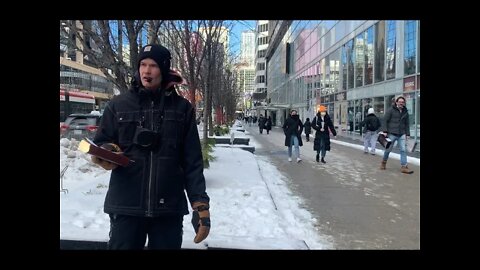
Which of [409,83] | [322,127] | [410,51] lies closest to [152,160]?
[322,127]

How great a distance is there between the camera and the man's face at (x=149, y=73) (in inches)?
100

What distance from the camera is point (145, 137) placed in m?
2.47

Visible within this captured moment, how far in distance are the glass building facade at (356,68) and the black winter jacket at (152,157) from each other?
9059 mm

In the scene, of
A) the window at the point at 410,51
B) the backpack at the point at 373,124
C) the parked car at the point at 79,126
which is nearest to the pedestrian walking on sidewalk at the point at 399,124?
the backpack at the point at 373,124

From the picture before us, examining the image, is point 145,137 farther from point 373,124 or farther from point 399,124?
point 373,124

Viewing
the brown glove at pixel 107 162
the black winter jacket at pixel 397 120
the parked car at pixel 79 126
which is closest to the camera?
A: the brown glove at pixel 107 162

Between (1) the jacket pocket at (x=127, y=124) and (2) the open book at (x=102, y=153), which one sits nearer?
(2) the open book at (x=102, y=153)

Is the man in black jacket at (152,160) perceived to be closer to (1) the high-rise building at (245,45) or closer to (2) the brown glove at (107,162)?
(2) the brown glove at (107,162)

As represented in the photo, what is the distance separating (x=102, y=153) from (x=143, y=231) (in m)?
0.59

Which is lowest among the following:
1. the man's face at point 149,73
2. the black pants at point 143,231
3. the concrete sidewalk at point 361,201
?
the concrete sidewalk at point 361,201

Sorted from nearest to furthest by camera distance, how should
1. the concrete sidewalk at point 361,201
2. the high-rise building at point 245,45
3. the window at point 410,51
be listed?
the concrete sidewalk at point 361,201 → the window at point 410,51 → the high-rise building at point 245,45

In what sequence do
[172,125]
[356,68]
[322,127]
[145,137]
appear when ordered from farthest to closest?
[356,68] → [322,127] → [172,125] → [145,137]

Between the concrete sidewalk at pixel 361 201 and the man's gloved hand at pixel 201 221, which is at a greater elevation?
the man's gloved hand at pixel 201 221
